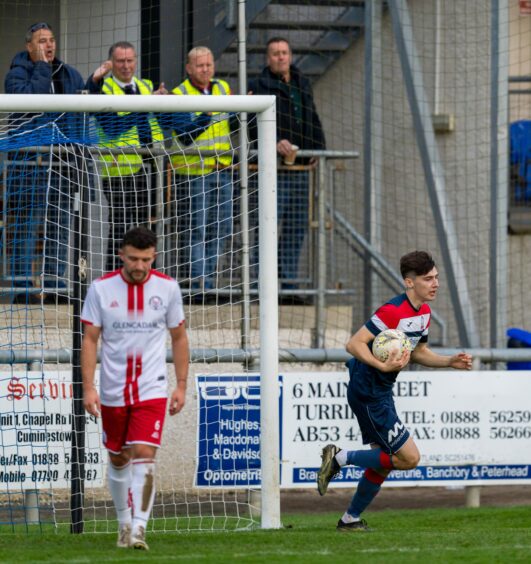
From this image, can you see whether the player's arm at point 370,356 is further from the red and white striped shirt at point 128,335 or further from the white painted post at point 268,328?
the red and white striped shirt at point 128,335

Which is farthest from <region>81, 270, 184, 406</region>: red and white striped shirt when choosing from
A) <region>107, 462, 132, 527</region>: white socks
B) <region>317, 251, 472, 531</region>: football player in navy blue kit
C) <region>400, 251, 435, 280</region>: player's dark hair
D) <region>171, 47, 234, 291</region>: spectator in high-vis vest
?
<region>171, 47, 234, 291</region>: spectator in high-vis vest

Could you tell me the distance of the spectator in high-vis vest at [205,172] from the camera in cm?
1066

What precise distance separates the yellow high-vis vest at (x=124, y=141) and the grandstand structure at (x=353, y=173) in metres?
0.23

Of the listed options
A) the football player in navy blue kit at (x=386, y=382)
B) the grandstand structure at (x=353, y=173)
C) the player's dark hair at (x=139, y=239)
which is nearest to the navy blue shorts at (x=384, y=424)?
the football player in navy blue kit at (x=386, y=382)

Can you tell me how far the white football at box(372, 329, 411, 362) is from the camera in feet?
27.0

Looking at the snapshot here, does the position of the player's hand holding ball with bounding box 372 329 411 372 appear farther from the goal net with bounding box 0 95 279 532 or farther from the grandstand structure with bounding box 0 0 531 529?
the grandstand structure with bounding box 0 0 531 529

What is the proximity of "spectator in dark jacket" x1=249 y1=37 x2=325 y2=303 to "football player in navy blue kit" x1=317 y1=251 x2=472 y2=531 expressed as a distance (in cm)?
335

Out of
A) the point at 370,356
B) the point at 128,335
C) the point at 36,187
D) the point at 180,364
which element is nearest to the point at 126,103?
the point at 128,335

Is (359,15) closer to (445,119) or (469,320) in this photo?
(445,119)

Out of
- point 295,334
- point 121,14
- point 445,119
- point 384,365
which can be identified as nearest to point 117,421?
point 384,365

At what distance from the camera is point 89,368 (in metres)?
7.21

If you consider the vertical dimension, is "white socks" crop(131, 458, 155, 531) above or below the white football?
below

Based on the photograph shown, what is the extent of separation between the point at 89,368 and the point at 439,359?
8.50 ft

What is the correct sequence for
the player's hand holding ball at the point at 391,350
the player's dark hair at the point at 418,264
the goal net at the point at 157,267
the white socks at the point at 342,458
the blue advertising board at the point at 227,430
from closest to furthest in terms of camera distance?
the player's hand holding ball at the point at 391,350
the player's dark hair at the point at 418,264
the goal net at the point at 157,267
the white socks at the point at 342,458
the blue advertising board at the point at 227,430
